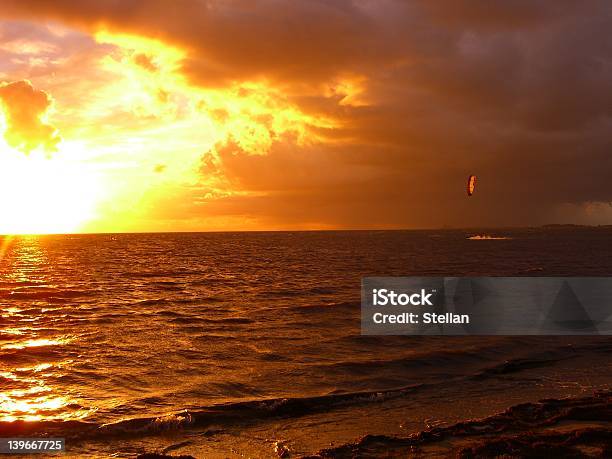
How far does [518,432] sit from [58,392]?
16.9 m

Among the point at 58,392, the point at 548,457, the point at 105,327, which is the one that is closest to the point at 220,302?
the point at 105,327

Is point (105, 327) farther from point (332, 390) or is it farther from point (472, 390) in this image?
point (472, 390)

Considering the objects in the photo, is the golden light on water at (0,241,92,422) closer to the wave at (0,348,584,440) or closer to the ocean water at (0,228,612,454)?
the ocean water at (0,228,612,454)

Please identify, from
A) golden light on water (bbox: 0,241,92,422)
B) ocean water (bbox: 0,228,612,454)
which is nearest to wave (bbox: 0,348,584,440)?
ocean water (bbox: 0,228,612,454)

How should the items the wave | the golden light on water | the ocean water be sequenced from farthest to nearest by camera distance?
the ocean water
the golden light on water
the wave

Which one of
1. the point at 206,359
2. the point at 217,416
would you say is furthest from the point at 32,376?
the point at 217,416

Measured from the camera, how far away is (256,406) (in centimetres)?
1834

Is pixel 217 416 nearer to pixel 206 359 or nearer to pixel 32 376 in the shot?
pixel 206 359

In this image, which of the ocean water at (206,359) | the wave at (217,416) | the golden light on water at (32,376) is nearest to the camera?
the wave at (217,416)

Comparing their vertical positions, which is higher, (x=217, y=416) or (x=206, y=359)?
(x=206, y=359)

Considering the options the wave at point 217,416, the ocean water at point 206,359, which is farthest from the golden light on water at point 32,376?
the wave at point 217,416

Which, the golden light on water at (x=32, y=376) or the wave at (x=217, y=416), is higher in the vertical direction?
the golden light on water at (x=32, y=376)

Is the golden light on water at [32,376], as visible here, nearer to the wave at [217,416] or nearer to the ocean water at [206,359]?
the ocean water at [206,359]

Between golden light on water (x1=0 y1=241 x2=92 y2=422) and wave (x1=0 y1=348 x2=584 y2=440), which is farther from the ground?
golden light on water (x1=0 y1=241 x2=92 y2=422)
